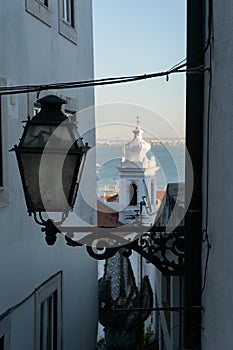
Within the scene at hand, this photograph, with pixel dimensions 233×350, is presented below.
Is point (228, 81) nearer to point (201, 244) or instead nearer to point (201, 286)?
point (201, 244)

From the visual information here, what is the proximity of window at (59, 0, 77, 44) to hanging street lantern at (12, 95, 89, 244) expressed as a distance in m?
4.58

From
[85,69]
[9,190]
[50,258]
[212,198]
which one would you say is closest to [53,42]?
[85,69]

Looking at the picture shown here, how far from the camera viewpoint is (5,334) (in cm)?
563

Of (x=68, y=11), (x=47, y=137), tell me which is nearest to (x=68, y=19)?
(x=68, y=11)

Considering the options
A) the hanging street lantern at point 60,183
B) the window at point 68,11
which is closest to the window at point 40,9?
the window at point 68,11

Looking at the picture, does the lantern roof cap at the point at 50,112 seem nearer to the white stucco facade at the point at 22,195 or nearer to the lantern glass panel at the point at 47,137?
the lantern glass panel at the point at 47,137

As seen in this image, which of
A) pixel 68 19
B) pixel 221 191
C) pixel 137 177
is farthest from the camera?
pixel 137 177

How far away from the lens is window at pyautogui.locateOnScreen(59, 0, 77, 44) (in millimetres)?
7551

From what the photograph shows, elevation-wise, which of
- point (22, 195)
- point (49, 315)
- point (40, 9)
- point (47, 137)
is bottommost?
point (49, 315)

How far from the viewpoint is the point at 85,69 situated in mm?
8969

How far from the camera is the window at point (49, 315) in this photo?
672 cm

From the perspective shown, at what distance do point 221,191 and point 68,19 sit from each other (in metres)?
6.25

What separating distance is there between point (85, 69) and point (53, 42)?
1.83 metres

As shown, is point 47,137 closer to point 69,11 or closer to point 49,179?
point 49,179
